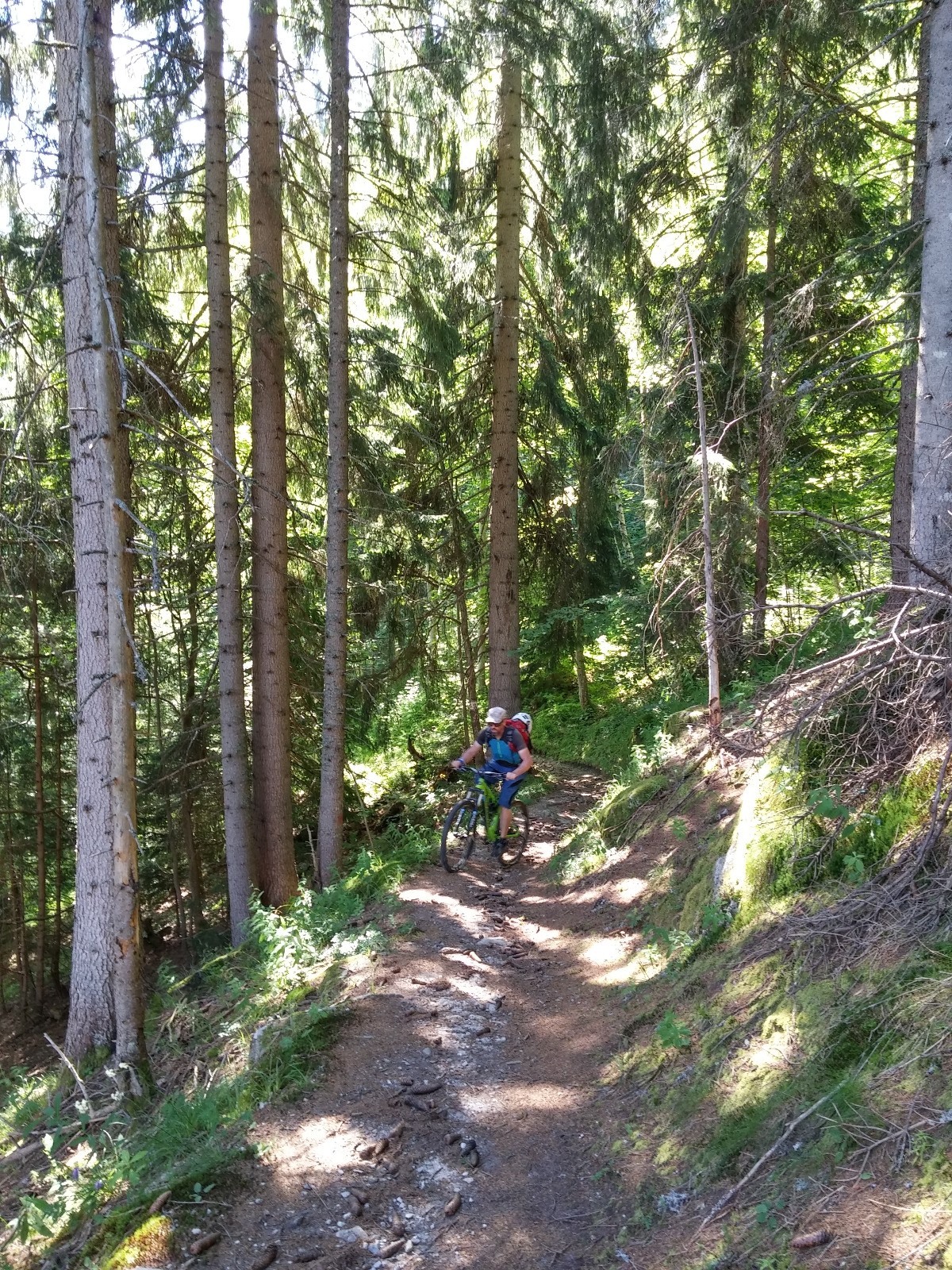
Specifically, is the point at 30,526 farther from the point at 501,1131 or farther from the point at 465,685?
the point at 465,685

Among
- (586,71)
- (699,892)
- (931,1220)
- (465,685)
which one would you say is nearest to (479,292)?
(586,71)

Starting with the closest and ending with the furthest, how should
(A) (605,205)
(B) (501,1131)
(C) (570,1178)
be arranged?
1. (C) (570,1178)
2. (B) (501,1131)
3. (A) (605,205)

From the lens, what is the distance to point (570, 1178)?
4.55 meters

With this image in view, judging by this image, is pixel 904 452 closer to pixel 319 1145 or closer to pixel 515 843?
pixel 515 843

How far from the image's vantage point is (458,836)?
32.8ft

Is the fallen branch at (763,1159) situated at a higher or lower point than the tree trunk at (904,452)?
lower

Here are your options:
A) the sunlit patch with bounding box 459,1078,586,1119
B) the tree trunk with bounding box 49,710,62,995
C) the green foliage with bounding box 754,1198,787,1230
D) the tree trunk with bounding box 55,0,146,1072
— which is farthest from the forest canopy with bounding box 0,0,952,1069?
the green foliage with bounding box 754,1198,787,1230

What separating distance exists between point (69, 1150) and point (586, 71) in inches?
483

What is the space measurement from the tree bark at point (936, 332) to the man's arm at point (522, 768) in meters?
4.99

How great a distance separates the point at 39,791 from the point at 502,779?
9.18 metres

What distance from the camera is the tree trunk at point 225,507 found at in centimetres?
918

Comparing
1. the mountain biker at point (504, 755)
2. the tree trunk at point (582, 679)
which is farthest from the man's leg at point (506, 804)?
the tree trunk at point (582, 679)

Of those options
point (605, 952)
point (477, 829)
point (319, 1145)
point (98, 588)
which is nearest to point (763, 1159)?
point (319, 1145)

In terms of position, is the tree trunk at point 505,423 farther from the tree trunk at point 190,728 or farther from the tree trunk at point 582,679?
the tree trunk at point 190,728
